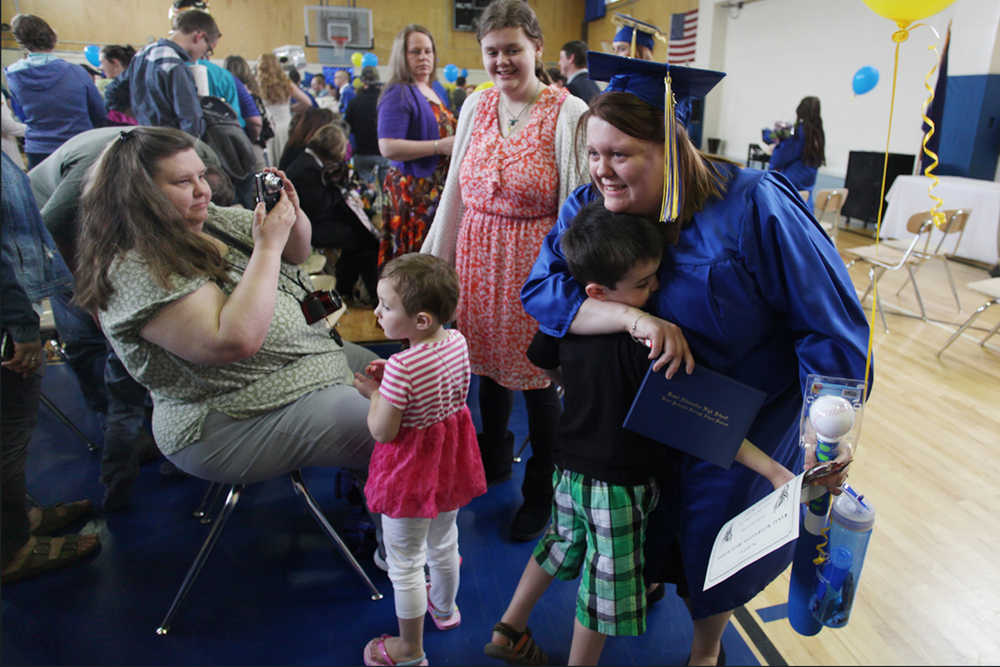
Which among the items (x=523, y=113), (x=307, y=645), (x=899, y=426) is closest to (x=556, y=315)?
(x=523, y=113)

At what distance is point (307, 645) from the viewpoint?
1.61 m

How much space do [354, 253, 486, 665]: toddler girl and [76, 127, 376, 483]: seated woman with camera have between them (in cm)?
25

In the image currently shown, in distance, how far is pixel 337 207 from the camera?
3461 mm

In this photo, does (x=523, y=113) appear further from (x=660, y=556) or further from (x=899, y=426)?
(x=899, y=426)

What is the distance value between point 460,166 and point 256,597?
4.87ft

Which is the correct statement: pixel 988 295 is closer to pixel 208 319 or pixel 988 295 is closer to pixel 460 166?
pixel 460 166

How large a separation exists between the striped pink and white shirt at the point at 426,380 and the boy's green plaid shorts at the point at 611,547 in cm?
33

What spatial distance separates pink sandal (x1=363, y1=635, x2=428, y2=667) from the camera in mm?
1520

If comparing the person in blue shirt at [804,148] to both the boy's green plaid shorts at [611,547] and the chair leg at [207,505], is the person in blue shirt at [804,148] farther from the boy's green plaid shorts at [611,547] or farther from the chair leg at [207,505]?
the chair leg at [207,505]

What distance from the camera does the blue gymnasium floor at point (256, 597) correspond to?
1585 millimetres

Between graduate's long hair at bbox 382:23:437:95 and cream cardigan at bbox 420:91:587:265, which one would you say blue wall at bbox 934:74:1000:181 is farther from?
graduate's long hair at bbox 382:23:437:95

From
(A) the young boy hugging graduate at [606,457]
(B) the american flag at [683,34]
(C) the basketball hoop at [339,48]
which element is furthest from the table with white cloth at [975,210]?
(C) the basketball hoop at [339,48]

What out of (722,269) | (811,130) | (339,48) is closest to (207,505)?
(722,269)

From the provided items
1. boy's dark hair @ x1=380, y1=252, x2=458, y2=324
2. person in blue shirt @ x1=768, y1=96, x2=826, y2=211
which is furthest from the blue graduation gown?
person in blue shirt @ x1=768, y1=96, x2=826, y2=211
